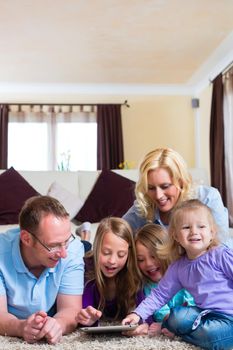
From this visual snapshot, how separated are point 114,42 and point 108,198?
1955 millimetres

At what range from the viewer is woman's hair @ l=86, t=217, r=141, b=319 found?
1941 mm

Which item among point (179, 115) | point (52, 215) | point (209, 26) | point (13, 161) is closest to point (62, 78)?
point (13, 161)

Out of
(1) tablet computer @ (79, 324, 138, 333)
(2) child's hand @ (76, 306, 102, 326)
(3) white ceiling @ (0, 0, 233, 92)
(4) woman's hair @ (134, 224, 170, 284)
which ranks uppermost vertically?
(3) white ceiling @ (0, 0, 233, 92)

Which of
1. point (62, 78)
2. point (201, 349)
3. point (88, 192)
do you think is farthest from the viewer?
point (62, 78)

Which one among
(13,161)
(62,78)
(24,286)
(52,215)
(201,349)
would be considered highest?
(62,78)

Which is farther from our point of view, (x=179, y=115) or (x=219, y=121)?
(x=179, y=115)

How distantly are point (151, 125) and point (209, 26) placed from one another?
273 cm

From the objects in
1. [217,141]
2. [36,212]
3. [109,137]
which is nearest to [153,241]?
[36,212]

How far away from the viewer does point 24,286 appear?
165 cm

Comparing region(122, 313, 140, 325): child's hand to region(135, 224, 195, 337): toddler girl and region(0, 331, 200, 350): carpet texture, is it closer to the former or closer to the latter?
region(0, 331, 200, 350): carpet texture

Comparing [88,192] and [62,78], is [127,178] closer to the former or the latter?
[88,192]

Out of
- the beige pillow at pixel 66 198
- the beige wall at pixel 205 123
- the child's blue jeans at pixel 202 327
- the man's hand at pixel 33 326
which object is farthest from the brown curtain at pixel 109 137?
the man's hand at pixel 33 326

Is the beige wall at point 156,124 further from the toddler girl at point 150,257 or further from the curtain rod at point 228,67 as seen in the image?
the toddler girl at point 150,257

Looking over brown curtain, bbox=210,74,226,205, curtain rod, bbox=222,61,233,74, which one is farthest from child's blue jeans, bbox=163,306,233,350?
curtain rod, bbox=222,61,233,74
